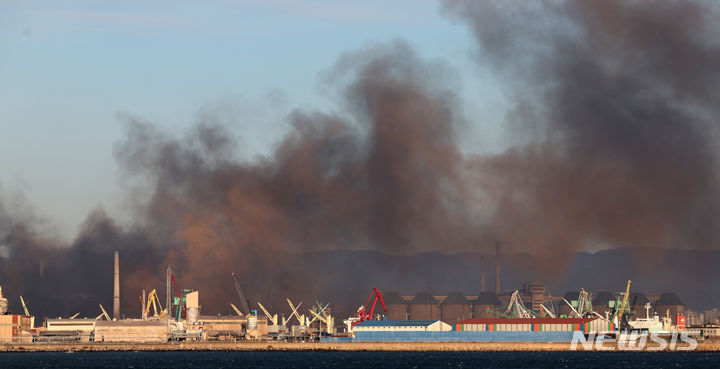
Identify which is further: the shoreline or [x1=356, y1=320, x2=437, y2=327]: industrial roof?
[x1=356, y1=320, x2=437, y2=327]: industrial roof

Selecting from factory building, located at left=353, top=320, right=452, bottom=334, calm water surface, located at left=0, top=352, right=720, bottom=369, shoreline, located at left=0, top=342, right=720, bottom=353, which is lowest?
calm water surface, located at left=0, top=352, right=720, bottom=369

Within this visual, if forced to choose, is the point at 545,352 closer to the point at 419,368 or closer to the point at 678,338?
the point at 678,338

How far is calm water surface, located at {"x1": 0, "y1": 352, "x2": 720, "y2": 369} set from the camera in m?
144

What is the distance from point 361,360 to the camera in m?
159

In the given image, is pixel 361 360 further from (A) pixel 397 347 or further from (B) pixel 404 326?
(B) pixel 404 326

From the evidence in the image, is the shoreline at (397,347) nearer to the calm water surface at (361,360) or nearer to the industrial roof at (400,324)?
the calm water surface at (361,360)

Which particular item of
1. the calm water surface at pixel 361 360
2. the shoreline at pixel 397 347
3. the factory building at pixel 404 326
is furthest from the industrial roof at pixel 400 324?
the calm water surface at pixel 361 360

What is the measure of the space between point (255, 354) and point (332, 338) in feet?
50.4

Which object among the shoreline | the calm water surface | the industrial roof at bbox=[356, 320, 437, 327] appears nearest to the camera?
the calm water surface

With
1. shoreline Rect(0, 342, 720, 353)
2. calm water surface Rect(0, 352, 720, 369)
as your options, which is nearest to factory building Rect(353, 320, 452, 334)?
shoreline Rect(0, 342, 720, 353)

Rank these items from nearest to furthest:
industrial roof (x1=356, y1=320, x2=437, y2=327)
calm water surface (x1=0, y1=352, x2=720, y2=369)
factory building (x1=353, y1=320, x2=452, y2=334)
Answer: calm water surface (x1=0, y1=352, x2=720, y2=369), factory building (x1=353, y1=320, x2=452, y2=334), industrial roof (x1=356, y1=320, x2=437, y2=327)

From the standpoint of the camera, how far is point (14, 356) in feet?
584

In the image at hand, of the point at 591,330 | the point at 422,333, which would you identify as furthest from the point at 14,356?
the point at 591,330

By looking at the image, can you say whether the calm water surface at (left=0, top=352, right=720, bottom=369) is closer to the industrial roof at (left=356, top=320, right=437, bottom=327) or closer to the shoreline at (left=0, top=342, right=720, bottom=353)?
the shoreline at (left=0, top=342, right=720, bottom=353)
